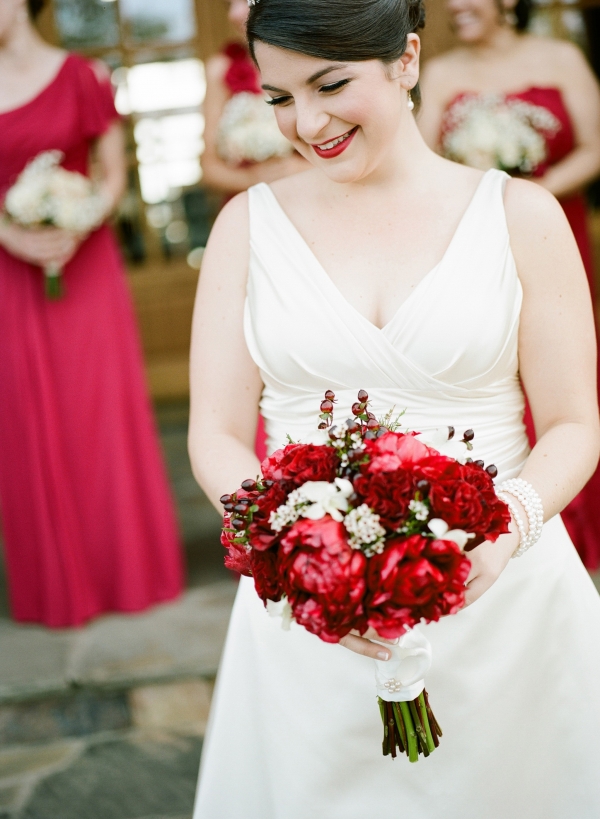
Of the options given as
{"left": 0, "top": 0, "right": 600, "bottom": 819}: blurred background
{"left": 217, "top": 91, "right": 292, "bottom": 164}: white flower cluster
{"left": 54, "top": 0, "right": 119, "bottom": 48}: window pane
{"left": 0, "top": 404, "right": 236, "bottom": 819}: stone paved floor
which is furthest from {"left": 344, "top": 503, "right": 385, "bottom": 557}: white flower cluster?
{"left": 54, "top": 0, "right": 119, "bottom": 48}: window pane

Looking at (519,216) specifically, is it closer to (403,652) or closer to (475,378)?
(475,378)

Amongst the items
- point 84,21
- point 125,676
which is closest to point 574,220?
point 125,676

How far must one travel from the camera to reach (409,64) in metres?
Answer: 1.88

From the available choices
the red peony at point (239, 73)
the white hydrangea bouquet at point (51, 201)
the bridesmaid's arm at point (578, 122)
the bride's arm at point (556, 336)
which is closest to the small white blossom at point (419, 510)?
the bride's arm at point (556, 336)

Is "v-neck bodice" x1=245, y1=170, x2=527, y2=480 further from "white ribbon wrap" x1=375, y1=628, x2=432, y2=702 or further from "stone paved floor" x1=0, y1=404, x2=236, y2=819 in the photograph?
"stone paved floor" x1=0, y1=404, x2=236, y2=819

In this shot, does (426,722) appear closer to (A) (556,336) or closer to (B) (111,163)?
(A) (556,336)

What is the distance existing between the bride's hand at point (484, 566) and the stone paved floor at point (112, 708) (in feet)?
5.74

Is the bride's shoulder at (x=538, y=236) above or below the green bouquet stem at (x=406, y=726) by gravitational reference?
above

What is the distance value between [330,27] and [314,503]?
88 cm

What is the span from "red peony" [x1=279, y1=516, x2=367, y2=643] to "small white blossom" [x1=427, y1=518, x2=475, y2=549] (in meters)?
0.11

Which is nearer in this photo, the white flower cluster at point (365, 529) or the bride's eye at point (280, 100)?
the white flower cluster at point (365, 529)

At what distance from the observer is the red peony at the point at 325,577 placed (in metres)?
1.34

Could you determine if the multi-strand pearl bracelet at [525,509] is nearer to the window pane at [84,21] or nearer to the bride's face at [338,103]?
the bride's face at [338,103]

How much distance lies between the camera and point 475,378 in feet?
6.39
